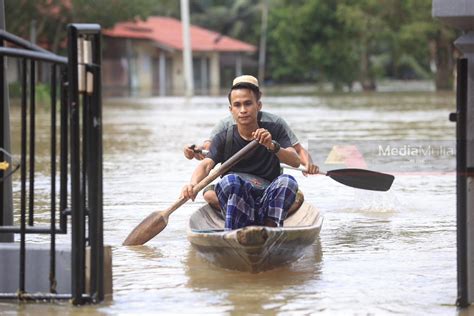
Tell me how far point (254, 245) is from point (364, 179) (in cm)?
328

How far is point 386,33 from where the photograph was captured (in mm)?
61844

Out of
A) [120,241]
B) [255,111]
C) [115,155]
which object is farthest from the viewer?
[115,155]

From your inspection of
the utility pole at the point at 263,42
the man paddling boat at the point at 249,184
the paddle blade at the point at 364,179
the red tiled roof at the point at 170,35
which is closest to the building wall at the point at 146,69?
the red tiled roof at the point at 170,35

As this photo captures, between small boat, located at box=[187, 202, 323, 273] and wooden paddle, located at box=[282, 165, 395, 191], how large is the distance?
2.00 meters

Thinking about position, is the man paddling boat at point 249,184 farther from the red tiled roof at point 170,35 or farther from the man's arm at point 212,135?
the red tiled roof at point 170,35

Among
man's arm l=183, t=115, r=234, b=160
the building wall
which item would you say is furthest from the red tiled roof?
man's arm l=183, t=115, r=234, b=160

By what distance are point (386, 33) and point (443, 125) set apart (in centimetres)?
3526

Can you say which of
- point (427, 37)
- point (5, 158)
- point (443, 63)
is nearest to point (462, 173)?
point (5, 158)

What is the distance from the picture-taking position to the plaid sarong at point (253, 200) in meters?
8.69

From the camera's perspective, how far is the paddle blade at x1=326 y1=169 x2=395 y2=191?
10.8 m

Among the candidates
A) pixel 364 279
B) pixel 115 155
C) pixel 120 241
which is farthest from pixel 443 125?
pixel 364 279

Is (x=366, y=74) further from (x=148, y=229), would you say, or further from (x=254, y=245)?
(x=254, y=245)

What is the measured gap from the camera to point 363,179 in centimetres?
1085

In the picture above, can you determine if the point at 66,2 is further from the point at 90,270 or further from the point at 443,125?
the point at 90,270
